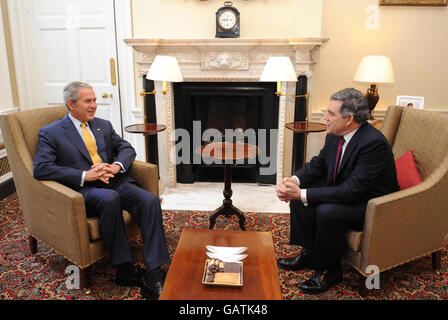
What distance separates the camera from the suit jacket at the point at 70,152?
223 cm

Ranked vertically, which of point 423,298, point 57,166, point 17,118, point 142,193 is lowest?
point 423,298

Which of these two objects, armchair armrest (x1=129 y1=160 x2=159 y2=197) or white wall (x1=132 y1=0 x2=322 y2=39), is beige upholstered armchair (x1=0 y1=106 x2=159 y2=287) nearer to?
armchair armrest (x1=129 y1=160 x2=159 y2=197)

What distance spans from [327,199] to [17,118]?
1951 mm

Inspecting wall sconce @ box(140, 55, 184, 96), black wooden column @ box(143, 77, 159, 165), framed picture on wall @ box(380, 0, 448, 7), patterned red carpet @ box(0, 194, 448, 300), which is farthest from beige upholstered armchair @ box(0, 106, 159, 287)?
framed picture on wall @ box(380, 0, 448, 7)

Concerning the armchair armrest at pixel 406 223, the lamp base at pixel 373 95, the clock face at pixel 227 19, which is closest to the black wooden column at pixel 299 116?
the lamp base at pixel 373 95

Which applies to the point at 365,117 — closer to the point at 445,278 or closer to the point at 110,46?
the point at 445,278

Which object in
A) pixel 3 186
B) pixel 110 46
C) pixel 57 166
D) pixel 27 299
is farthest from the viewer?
pixel 110 46

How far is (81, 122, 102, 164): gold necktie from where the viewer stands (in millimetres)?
2471

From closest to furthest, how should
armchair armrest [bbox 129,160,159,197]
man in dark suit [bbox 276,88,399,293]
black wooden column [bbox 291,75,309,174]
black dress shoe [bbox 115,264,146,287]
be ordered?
man in dark suit [bbox 276,88,399,293], black dress shoe [bbox 115,264,146,287], armchair armrest [bbox 129,160,159,197], black wooden column [bbox 291,75,309,174]

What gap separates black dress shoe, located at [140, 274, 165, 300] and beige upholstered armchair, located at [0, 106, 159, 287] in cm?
33

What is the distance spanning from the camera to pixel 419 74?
3867 mm

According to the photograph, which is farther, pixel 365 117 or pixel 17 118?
pixel 17 118
